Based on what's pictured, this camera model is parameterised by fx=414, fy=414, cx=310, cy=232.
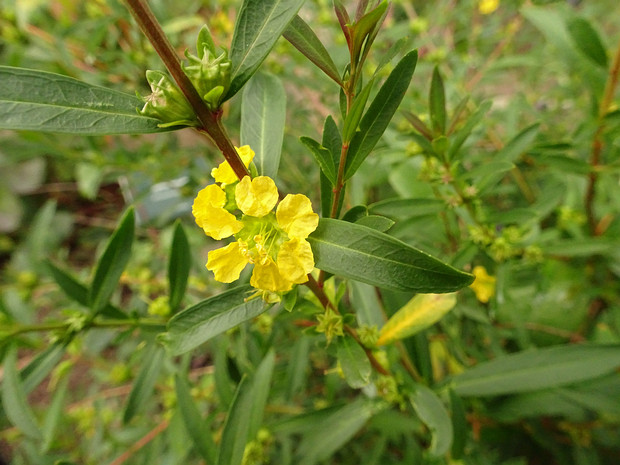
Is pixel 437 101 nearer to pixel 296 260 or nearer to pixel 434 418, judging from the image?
pixel 296 260

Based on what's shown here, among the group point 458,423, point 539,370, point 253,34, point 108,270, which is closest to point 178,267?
point 108,270

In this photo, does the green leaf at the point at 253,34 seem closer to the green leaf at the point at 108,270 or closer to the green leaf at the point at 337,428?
the green leaf at the point at 108,270

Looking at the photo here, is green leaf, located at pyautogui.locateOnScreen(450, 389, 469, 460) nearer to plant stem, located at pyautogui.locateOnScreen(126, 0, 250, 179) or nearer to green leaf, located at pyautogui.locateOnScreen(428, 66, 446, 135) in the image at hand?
green leaf, located at pyautogui.locateOnScreen(428, 66, 446, 135)

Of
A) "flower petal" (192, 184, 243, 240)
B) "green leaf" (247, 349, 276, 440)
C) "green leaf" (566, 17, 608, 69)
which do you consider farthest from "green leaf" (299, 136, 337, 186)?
"green leaf" (566, 17, 608, 69)

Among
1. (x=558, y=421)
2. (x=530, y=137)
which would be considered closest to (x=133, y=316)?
(x=530, y=137)

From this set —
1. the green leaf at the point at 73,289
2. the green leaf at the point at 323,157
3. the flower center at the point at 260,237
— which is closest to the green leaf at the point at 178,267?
the green leaf at the point at 73,289

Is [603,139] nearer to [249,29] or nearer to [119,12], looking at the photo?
[249,29]
